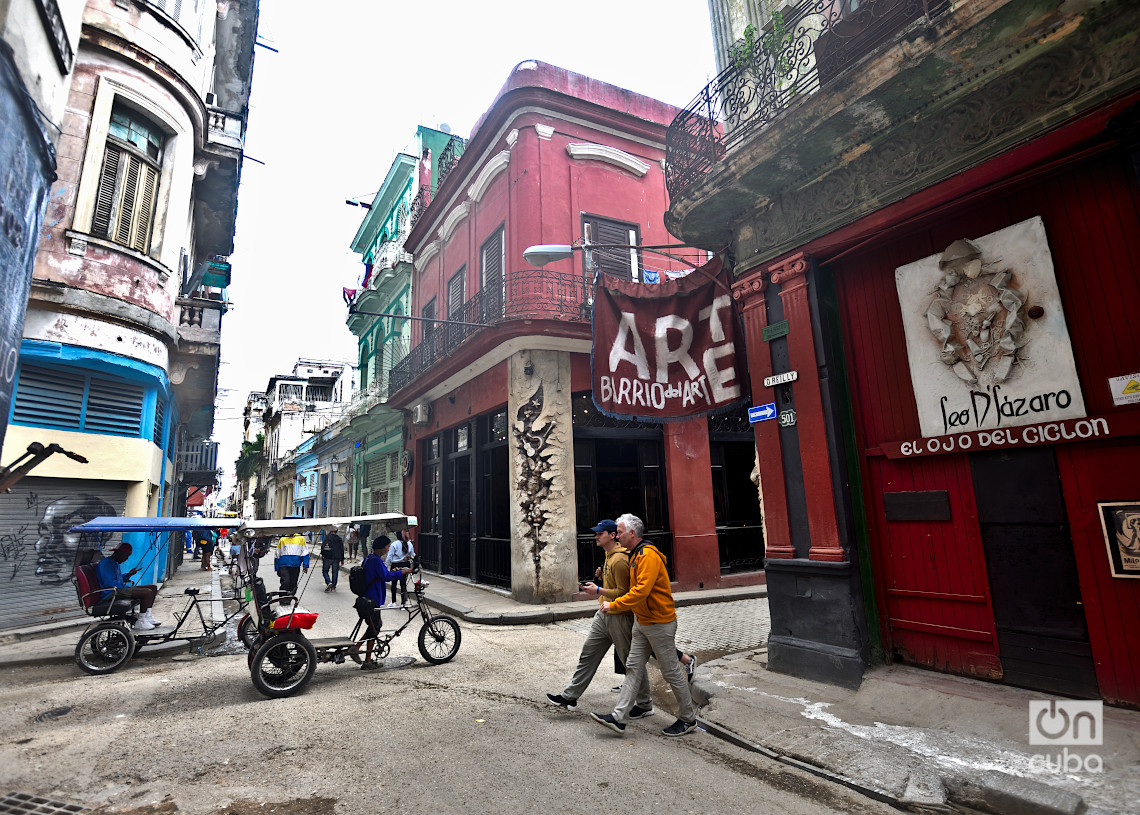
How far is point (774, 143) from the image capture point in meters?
6.02

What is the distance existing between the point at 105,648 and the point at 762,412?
8.72 m

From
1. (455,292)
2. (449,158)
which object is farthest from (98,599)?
(449,158)

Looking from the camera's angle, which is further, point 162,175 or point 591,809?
point 162,175

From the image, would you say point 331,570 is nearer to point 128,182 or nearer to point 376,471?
point 376,471

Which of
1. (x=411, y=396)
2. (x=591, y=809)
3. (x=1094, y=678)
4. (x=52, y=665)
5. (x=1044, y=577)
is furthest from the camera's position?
(x=411, y=396)

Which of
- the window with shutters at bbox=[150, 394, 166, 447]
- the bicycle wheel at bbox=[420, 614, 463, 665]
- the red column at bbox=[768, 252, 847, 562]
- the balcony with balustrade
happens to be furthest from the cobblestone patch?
the window with shutters at bbox=[150, 394, 166, 447]

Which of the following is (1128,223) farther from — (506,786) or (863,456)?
(506,786)

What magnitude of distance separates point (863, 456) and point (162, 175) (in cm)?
Answer: 1340

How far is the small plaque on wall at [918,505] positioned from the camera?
5344mm

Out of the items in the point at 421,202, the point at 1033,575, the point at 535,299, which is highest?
the point at 421,202

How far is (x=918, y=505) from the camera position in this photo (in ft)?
18.1

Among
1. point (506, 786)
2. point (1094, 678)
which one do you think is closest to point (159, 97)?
point (506, 786)

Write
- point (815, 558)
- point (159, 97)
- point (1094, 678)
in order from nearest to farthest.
Result: point (1094, 678), point (815, 558), point (159, 97)

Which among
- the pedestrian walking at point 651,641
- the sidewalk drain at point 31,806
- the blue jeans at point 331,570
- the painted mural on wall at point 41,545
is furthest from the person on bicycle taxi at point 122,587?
the blue jeans at point 331,570
